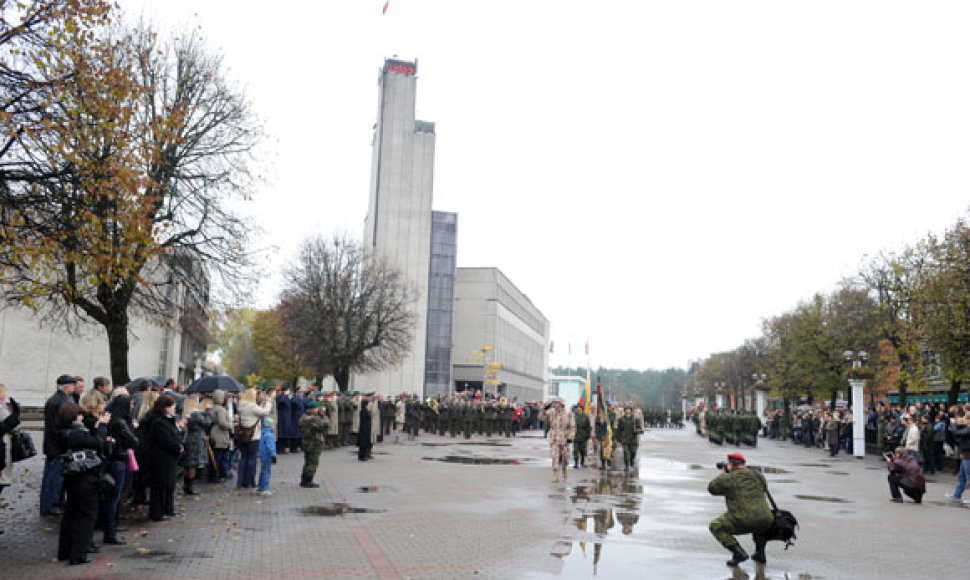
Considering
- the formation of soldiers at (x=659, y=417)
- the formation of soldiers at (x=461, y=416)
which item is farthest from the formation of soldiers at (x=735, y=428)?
the formation of soldiers at (x=659, y=417)

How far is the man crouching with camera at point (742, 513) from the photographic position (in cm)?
862

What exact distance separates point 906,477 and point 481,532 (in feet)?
34.2

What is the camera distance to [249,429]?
43.2 feet

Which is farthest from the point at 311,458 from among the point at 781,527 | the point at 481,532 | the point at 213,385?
the point at 781,527

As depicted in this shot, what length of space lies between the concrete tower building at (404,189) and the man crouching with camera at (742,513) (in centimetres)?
7246

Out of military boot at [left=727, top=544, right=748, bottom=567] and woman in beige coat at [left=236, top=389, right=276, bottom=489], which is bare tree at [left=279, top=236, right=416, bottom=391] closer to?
woman in beige coat at [left=236, top=389, right=276, bottom=489]

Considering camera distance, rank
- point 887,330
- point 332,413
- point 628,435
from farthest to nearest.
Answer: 1. point 887,330
2. point 332,413
3. point 628,435

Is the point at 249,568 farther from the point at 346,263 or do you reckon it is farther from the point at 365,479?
the point at 346,263

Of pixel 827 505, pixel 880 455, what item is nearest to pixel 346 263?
pixel 880 455

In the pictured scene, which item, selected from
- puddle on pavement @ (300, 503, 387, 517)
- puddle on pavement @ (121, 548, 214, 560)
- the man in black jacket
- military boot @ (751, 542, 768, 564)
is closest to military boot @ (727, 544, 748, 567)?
military boot @ (751, 542, 768, 564)

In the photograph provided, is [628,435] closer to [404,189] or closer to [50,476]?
[50,476]

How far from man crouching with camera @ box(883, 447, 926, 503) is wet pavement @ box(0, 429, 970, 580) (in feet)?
1.15

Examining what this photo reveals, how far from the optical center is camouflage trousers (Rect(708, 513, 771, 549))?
862 centimetres

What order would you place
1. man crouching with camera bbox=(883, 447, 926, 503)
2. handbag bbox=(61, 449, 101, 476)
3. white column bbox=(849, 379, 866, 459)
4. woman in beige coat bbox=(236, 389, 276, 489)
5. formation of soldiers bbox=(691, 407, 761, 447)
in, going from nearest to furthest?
1. handbag bbox=(61, 449, 101, 476)
2. woman in beige coat bbox=(236, 389, 276, 489)
3. man crouching with camera bbox=(883, 447, 926, 503)
4. white column bbox=(849, 379, 866, 459)
5. formation of soldiers bbox=(691, 407, 761, 447)
